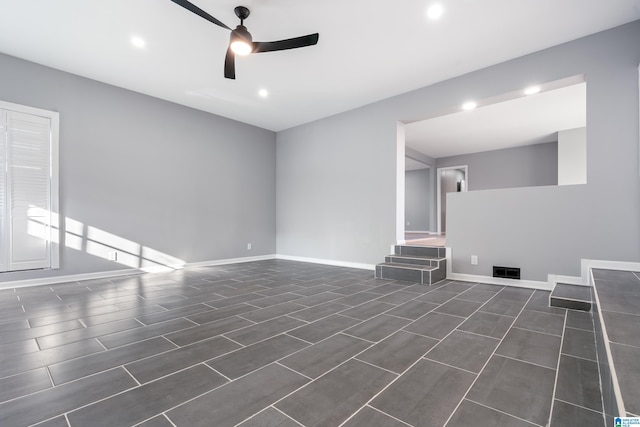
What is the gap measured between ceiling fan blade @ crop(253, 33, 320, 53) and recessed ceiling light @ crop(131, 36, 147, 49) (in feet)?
4.53

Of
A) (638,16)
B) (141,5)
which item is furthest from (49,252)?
(638,16)

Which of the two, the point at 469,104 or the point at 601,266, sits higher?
the point at 469,104

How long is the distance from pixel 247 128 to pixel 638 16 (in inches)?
226

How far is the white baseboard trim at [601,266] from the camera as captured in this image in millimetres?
2941

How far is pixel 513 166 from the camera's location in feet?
25.0

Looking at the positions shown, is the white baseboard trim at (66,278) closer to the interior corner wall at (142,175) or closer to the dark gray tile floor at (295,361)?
the interior corner wall at (142,175)

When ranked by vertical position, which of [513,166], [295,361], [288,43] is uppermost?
[288,43]

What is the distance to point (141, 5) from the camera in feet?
8.87

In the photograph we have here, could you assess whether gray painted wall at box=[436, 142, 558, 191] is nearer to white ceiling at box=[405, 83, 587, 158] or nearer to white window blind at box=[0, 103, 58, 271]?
white ceiling at box=[405, 83, 587, 158]

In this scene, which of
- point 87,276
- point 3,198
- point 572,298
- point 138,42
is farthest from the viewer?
point 87,276

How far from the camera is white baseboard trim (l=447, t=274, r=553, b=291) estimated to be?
3.50 m

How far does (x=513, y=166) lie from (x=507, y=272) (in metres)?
5.09

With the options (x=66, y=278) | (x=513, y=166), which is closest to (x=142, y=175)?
(x=66, y=278)

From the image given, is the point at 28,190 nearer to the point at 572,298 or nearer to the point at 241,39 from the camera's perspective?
the point at 241,39
